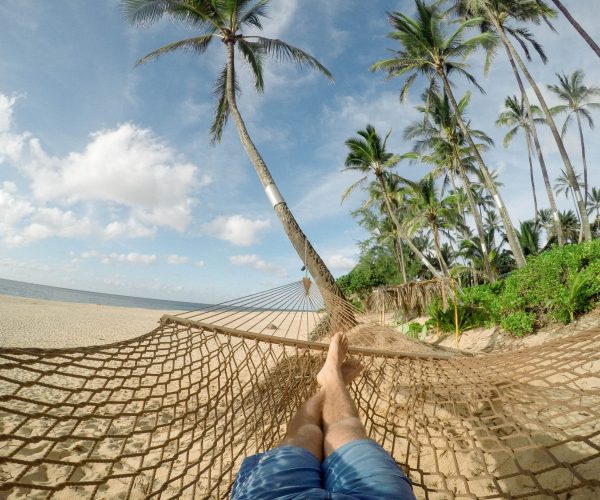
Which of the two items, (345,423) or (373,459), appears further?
(345,423)

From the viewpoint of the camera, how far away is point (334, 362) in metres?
1.46

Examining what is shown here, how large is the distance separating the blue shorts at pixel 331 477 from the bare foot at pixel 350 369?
24.1 inches

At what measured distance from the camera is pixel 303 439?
3.12 ft

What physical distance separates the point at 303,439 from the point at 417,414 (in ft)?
2.48

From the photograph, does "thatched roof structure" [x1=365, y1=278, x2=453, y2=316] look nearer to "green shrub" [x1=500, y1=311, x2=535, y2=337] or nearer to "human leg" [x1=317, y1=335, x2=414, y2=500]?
"green shrub" [x1=500, y1=311, x2=535, y2=337]

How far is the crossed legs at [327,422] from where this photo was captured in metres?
0.93

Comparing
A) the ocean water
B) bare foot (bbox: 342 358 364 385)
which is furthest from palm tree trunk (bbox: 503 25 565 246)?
the ocean water

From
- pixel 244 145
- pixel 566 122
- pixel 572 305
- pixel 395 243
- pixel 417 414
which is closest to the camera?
pixel 417 414

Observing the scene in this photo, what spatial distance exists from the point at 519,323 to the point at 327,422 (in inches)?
197

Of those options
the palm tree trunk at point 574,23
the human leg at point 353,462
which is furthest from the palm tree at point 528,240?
the human leg at point 353,462

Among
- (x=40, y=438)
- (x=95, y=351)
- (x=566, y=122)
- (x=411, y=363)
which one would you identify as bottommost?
(x=411, y=363)

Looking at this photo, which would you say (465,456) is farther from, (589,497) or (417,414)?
(417,414)

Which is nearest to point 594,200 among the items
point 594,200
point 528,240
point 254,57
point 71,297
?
point 594,200

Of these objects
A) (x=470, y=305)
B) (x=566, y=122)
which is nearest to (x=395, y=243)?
(x=566, y=122)
